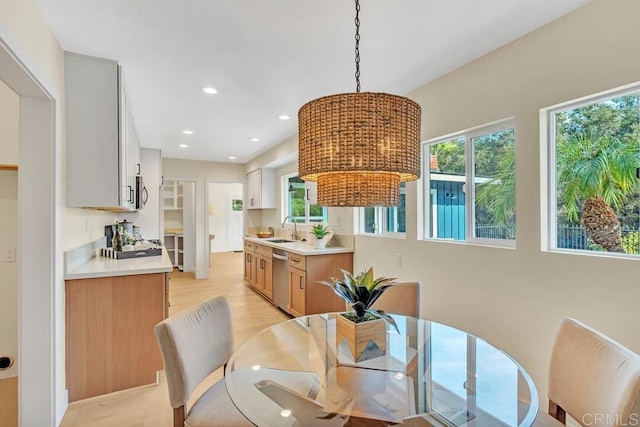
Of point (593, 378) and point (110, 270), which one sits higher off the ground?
point (110, 270)

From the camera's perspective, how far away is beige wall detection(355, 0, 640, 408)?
1648 millimetres

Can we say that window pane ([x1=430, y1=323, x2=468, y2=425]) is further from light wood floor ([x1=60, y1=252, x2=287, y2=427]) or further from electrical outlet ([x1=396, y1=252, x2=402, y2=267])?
light wood floor ([x1=60, y1=252, x2=287, y2=427])

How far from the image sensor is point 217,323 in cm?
174

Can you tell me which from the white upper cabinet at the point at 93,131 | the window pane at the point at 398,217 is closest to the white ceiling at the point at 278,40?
the white upper cabinet at the point at 93,131

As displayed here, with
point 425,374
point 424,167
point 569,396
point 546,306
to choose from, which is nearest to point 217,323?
point 425,374

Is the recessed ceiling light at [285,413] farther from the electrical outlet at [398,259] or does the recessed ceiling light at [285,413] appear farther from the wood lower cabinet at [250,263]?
the wood lower cabinet at [250,263]

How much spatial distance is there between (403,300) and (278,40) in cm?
195

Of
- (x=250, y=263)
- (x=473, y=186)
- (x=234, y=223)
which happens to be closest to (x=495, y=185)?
(x=473, y=186)

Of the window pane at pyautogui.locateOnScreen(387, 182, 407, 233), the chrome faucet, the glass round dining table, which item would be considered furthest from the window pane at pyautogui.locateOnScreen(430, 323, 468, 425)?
the chrome faucet

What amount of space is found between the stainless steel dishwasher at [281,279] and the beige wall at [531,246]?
6.53 ft

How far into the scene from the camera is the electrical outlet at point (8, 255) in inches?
95.0

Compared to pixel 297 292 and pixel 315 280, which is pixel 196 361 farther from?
pixel 297 292

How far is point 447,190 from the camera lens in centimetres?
282

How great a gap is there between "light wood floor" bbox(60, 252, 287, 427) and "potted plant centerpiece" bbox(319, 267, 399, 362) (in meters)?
1.42
